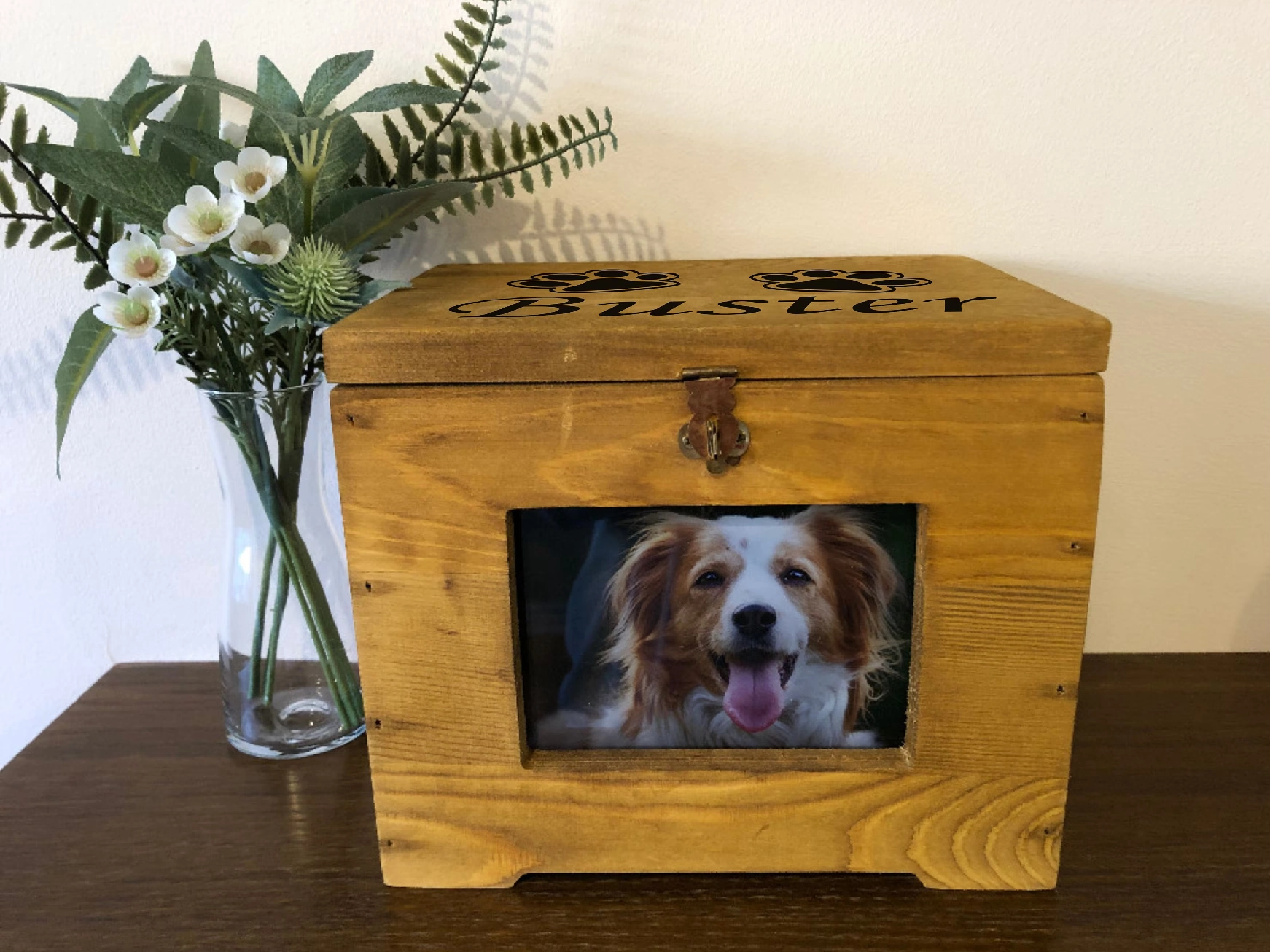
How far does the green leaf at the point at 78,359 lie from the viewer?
0.69m

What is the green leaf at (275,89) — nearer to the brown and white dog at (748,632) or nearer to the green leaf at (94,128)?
the green leaf at (94,128)

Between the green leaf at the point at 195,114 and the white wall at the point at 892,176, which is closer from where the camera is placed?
the green leaf at the point at 195,114

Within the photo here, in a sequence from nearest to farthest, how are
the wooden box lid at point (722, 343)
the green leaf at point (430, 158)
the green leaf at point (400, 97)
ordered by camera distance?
1. the wooden box lid at point (722, 343)
2. the green leaf at point (400, 97)
3. the green leaf at point (430, 158)

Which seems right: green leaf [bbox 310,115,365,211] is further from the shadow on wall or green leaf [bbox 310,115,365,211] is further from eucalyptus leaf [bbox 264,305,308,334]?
the shadow on wall

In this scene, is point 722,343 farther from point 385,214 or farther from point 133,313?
point 133,313

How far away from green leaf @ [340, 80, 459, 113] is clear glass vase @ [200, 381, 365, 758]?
8.0 inches

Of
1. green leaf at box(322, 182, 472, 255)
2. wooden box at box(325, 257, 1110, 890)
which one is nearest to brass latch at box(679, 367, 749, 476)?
wooden box at box(325, 257, 1110, 890)

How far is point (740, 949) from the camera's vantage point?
59 cm

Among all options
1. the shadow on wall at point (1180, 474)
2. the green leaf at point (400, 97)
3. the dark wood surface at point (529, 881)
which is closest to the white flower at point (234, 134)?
the green leaf at point (400, 97)

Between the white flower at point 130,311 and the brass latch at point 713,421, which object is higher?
the white flower at point 130,311

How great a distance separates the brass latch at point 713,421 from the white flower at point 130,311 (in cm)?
35

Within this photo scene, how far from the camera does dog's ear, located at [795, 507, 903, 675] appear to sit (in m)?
0.60

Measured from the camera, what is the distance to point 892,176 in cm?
84

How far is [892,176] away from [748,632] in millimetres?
438
